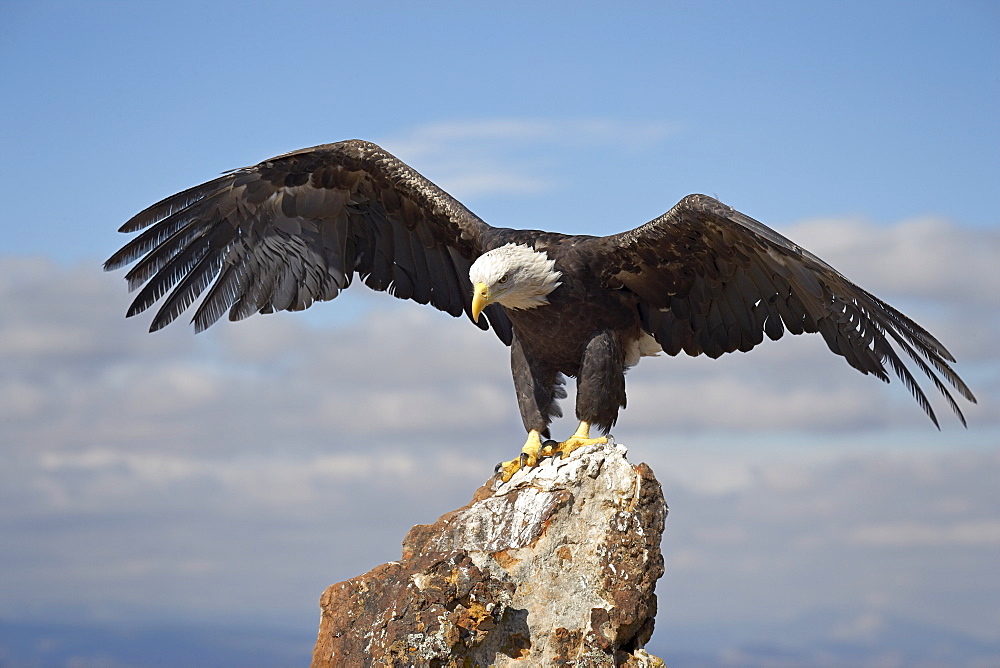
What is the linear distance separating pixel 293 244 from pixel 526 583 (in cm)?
422

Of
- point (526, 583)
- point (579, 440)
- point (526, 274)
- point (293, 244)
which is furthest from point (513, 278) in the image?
point (293, 244)

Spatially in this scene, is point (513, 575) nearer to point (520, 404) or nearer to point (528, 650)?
point (528, 650)

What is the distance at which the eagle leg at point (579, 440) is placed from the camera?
6980 mm

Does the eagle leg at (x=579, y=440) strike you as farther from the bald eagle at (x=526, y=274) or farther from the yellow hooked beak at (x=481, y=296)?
the yellow hooked beak at (x=481, y=296)

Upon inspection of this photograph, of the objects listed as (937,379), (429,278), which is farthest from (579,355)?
(937,379)

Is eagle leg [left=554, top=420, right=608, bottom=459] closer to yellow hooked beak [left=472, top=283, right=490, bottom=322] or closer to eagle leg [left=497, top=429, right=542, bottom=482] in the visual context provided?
eagle leg [left=497, top=429, right=542, bottom=482]

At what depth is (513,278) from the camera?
7.14 meters

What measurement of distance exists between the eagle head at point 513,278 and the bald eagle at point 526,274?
0.5 inches

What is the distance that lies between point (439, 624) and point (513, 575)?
0.70 m

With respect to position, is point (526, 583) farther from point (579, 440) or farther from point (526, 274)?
point (526, 274)

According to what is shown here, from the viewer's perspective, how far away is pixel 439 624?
213 inches

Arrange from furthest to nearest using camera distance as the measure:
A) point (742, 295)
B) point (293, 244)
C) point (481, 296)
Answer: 1. point (293, 244)
2. point (742, 295)
3. point (481, 296)

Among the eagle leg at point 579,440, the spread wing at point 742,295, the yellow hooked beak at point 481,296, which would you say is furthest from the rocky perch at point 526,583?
the spread wing at point 742,295

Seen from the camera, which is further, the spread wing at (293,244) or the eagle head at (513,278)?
the spread wing at (293,244)
